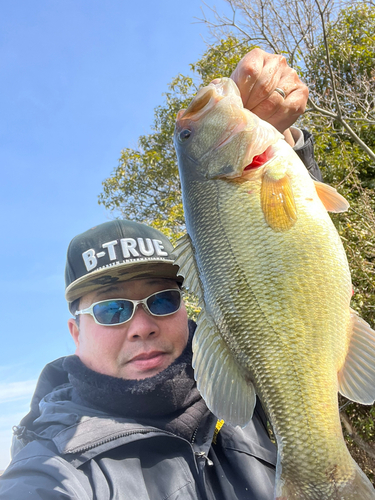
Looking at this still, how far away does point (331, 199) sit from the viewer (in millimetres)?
1447

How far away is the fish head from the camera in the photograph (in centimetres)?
146

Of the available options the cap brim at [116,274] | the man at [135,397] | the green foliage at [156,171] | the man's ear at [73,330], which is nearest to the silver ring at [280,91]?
the man at [135,397]

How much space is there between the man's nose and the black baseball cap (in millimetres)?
230

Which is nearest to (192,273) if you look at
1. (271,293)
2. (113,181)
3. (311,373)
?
(271,293)

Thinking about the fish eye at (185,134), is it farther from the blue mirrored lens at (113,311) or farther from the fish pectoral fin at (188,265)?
the blue mirrored lens at (113,311)

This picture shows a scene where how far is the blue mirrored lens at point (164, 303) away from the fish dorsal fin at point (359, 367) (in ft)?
3.98

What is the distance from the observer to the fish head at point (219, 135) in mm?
1463

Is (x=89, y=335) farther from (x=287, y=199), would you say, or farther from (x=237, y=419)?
(x=287, y=199)

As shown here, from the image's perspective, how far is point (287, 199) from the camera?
1.31 metres

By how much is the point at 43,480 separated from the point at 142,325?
894mm

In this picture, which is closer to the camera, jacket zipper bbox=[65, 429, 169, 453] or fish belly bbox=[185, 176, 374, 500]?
fish belly bbox=[185, 176, 374, 500]

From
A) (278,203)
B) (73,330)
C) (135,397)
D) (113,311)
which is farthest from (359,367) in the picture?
(73,330)

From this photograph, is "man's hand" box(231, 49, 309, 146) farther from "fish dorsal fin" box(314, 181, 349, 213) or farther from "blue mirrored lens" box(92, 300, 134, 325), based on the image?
"blue mirrored lens" box(92, 300, 134, 325)

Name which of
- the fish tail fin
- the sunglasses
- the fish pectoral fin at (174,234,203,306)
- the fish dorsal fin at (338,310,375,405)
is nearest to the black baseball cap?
the sunglasses
